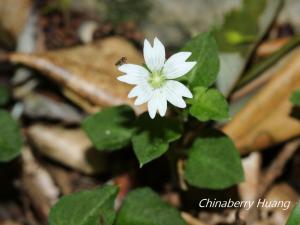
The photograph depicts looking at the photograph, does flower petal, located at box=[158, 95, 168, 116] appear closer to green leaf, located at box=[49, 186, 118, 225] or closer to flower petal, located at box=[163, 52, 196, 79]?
flower petal, located at box=[163, 52, 196, 79]

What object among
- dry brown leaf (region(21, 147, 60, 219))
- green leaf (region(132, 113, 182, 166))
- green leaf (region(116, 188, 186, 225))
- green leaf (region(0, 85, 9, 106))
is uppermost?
green leaf (region(132, 113, 182, 166))

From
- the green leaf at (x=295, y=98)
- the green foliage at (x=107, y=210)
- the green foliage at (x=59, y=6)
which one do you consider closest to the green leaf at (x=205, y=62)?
the green leaf at (x=295, y=98)

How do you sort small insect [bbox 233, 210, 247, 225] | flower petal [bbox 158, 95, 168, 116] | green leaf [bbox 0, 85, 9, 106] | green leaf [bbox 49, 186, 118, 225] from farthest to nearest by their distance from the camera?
green leaf [bbox 0, 85, 9, 106] → small insect [bbox 233, 210, 247, 225] → green leaf [bbox 49, 186, 118, 225] → flower petal [bbox 158, 95, 168, 116]

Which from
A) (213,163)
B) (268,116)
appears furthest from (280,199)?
(213,163)

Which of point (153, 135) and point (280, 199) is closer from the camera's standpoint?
point (153, 135)

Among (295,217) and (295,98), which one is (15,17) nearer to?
(295,98)

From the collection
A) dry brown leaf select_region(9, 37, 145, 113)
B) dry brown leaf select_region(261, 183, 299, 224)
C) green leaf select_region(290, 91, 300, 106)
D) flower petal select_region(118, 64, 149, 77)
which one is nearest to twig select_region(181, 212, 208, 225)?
dry brown leaf select_region(261, 183, 299, 224)
